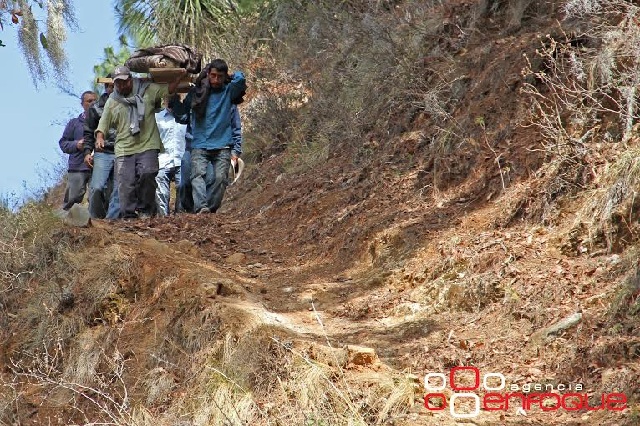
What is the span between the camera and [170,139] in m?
12.6

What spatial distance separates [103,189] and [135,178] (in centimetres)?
92

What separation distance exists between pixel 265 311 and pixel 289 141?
9545 mm

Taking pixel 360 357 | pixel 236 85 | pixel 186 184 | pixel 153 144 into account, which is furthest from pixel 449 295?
pixel 186 184

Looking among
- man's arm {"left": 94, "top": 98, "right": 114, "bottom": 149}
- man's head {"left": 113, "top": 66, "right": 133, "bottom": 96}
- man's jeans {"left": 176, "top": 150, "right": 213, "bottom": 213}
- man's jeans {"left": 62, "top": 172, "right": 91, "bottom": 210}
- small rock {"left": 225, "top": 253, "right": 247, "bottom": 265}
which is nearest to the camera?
small rock {"left": 225, "top": 253, "right": 247, "bottom": 265}

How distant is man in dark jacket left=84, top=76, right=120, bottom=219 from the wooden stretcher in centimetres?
40

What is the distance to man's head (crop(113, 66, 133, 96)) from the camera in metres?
11.1

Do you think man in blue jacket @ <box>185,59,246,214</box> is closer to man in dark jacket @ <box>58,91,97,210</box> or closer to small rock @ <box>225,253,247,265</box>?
man in dark jacket @ <box>58,91,97,210</box>

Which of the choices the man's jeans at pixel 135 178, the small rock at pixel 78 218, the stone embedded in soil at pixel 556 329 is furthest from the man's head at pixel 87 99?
the stone embedded in soil at pixel 556 329

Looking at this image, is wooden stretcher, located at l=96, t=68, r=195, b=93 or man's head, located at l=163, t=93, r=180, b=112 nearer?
wooden stretcher, located at l=96, t=68, r=195, b=93

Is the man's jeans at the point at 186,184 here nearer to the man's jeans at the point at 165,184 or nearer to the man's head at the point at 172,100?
the man's jeans at the point at 165,184

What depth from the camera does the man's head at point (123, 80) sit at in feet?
36.4

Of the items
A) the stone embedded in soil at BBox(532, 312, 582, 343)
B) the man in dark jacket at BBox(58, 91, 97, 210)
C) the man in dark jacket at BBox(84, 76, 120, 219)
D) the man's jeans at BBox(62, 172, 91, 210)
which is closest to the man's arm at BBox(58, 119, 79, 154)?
the man in dark jacket at BBox(58, 91, 97, 210)

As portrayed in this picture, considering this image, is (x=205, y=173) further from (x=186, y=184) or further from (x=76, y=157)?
(x=76, y=157)

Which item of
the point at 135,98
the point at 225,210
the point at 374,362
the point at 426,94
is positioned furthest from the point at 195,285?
the point at 225,210
